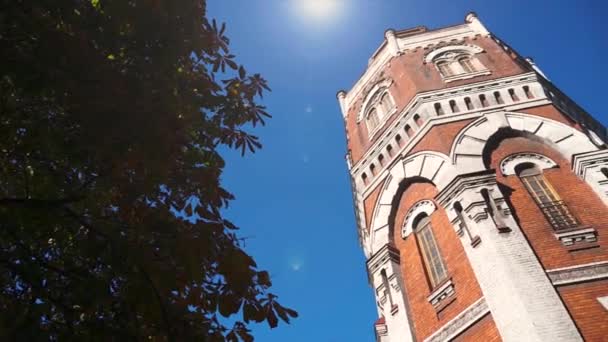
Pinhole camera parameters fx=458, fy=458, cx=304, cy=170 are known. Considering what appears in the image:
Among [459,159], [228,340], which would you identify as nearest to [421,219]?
[459,159]

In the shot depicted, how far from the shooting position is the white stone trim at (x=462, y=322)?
30.6 ft

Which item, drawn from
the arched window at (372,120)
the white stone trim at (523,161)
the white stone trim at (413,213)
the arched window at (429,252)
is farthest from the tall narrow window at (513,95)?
the arched window at (372,120)

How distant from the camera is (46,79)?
11.1 ft

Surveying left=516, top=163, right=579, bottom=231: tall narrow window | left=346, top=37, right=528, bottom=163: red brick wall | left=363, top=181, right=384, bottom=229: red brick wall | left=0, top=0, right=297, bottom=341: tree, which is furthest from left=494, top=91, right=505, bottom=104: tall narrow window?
left=0, top=0, right=297, bottom=341: tree

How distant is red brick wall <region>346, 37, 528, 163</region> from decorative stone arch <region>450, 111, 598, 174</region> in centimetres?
253

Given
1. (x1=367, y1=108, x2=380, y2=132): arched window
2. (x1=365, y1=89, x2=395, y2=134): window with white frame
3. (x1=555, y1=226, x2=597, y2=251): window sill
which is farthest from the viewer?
(x1=367, y1=108, x2=380, y2=132): arched window

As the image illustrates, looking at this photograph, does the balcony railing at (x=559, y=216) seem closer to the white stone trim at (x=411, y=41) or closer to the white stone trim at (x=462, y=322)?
the white stone trim at (x=462, y=322)

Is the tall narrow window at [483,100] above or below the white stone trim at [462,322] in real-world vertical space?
above

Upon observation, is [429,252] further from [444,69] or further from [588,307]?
[444,69]

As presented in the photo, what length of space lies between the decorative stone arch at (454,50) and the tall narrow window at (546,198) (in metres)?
6.54

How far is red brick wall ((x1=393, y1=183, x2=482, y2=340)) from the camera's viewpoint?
10008mm

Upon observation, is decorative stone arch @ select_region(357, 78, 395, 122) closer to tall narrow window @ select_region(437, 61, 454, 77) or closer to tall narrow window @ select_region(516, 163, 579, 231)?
tall narrow window @ select_region(437, 61, 454, 77)

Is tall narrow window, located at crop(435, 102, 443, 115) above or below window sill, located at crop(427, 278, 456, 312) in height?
above

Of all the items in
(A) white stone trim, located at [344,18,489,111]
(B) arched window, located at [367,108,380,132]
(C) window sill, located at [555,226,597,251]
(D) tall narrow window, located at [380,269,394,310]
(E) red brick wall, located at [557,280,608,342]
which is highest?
(A) white stone trim, located at [344,18,489,111]
